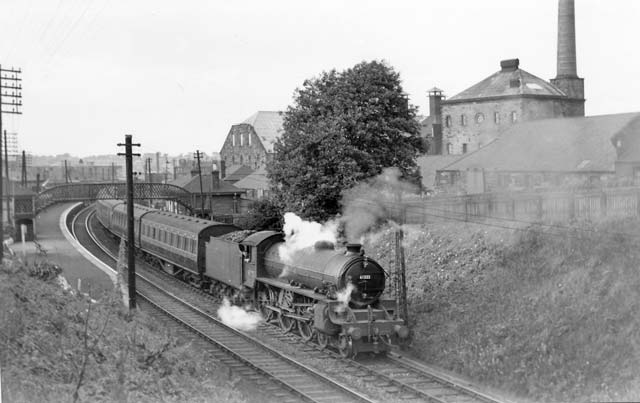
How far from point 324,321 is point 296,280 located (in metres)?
2.16

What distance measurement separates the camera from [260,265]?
56.9 ft

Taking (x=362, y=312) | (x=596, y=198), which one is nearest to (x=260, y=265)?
(x=362, y=312)

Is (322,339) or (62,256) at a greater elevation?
(62,256)

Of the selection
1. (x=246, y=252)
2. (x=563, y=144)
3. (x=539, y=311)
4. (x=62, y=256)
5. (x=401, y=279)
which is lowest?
(x=539, y=311)

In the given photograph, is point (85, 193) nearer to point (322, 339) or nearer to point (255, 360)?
point (255, 360)

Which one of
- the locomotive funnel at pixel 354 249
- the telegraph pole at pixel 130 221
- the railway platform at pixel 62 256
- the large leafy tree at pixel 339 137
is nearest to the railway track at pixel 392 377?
the locomotive funnel at pixel 354 249

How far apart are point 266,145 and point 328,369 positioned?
11170 mm

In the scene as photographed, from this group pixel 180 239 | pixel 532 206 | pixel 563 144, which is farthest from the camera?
pixel 180 239

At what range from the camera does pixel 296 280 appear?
1580 centimetres

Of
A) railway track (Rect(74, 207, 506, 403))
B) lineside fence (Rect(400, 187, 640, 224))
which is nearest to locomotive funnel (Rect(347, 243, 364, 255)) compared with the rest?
railway track (Rect(74, 207, 506, 403))

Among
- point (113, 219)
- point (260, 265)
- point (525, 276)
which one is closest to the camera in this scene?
point (525, 276)

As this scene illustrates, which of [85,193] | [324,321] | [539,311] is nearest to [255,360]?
[324,321]

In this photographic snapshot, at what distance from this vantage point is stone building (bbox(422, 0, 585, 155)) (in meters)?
14.3

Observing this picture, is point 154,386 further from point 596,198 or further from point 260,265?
point 596,198
